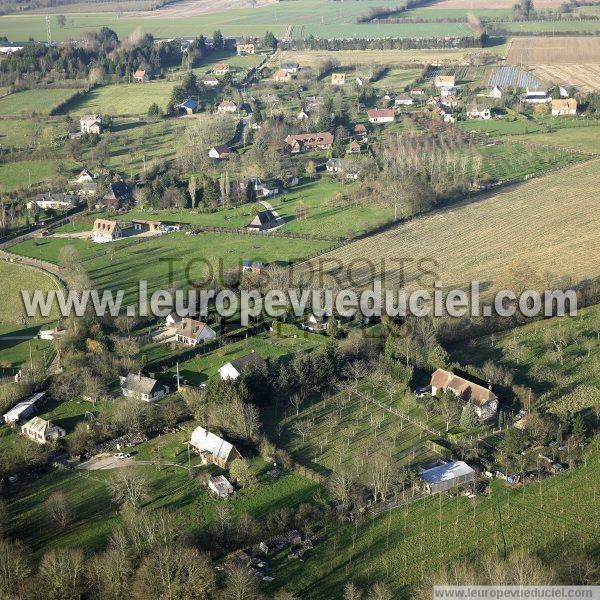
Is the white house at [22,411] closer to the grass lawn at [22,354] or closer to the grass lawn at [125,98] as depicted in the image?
the grass lawn at [22,354]

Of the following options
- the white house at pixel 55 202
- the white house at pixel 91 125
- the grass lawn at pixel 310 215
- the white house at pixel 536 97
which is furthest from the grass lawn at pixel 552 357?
the white house at pixel 91 125

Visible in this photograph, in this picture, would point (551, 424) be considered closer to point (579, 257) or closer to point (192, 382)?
point (192, 382)

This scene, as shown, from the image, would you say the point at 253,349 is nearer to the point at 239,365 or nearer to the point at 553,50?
the point at 239,365

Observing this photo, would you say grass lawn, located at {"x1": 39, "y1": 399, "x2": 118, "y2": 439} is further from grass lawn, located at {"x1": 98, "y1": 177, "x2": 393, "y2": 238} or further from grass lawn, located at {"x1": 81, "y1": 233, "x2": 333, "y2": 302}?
grass lawn, located at {"x1": 98, "y1": 177, "x2": 393, "y2": 238}

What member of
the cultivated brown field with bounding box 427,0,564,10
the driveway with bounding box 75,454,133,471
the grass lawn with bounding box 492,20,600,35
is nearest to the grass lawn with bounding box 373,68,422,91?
the grass lawn with bounding box 492,20,600,35

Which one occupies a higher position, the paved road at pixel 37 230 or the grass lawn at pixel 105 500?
the paved road at pixel 37 230

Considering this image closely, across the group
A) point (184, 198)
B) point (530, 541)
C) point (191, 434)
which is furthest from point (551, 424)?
point (184, 198)
